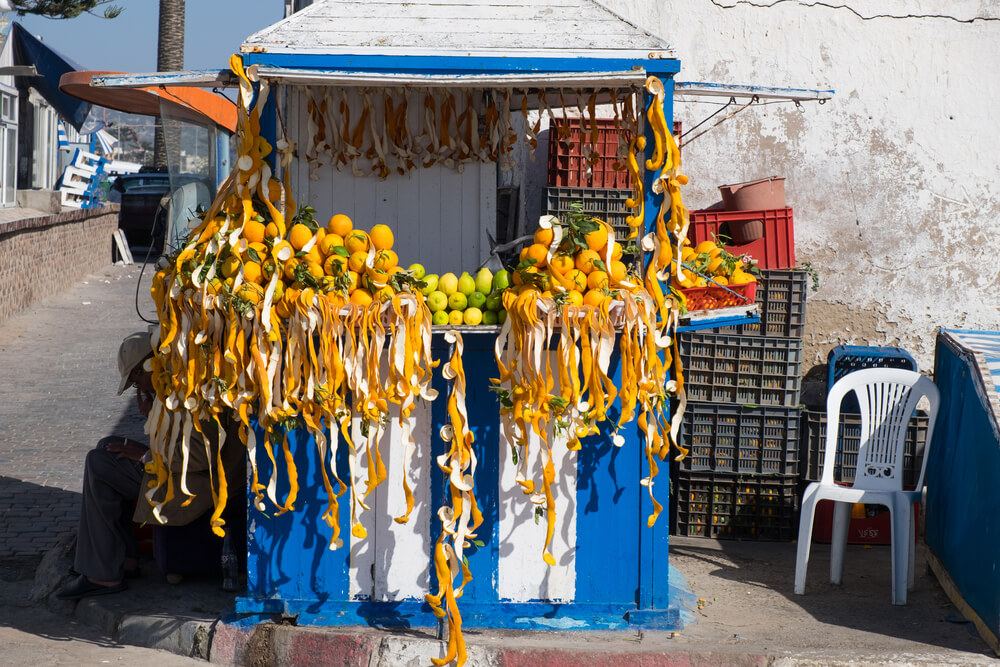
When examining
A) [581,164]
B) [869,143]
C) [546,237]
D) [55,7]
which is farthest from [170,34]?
[546,237]

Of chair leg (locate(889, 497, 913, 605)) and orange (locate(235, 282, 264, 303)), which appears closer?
orange (locate(235, 282, 264, 303))

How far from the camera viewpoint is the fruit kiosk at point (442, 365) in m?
3.90

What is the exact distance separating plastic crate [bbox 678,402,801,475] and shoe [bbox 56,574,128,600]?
322 centimetres

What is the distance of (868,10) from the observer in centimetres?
684

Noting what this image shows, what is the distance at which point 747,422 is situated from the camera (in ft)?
19.9

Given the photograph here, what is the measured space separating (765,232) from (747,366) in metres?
0.82

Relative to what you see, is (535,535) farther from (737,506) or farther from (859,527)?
(859,527)

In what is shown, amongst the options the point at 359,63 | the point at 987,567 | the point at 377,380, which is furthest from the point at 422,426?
the point at 987,567

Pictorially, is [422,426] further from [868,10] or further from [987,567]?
[868,10]

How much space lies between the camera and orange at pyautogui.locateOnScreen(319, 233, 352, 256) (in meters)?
4.01

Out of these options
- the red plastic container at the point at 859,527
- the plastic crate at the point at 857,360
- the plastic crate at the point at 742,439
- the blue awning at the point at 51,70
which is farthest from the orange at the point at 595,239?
the blue awning at the point at 51,70

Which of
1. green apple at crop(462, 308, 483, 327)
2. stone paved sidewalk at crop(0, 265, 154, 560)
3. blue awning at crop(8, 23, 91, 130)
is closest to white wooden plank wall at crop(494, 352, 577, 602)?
green apple at crop(462, 308, 483, 327)

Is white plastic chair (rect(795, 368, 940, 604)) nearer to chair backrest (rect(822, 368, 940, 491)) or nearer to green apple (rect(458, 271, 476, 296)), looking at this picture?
chair backrest (rect(822, 368, 940, 491))

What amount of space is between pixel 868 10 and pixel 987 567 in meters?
4.05
